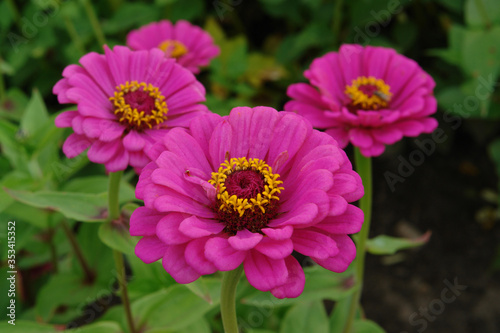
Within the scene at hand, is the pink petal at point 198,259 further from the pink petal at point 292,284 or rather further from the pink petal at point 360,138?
the pink petal at point 360,138

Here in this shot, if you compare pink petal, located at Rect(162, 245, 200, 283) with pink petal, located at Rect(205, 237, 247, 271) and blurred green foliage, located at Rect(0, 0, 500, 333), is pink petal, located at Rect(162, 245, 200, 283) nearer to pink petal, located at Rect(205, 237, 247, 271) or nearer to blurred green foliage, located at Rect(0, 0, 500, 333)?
pink petal, located at Rect(205, 237, 247, 271)

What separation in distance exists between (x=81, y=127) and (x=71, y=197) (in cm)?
21

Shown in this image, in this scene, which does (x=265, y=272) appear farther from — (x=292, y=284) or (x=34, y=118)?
(x=34, y=118)

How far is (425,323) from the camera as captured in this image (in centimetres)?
212

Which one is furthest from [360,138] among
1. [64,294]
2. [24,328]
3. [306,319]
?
[64,294]

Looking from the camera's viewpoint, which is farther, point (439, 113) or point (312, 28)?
point (439, 113)

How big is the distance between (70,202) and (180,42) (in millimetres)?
782

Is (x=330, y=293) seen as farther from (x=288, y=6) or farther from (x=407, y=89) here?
(x=288, y=6)

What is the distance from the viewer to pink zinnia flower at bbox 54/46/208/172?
3.12 feet

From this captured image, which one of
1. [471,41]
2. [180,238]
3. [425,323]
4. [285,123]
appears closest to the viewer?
[180,238]

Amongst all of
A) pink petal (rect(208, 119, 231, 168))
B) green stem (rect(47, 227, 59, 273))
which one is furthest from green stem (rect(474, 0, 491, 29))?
green stem (rect(47, 227, 59, 273))

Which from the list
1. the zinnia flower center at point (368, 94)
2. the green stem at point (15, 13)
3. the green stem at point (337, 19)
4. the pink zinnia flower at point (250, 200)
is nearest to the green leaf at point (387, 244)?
the zinnia flower center at point (368, 94)

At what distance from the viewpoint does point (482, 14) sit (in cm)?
190

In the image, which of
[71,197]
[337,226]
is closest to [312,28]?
[71,197]
